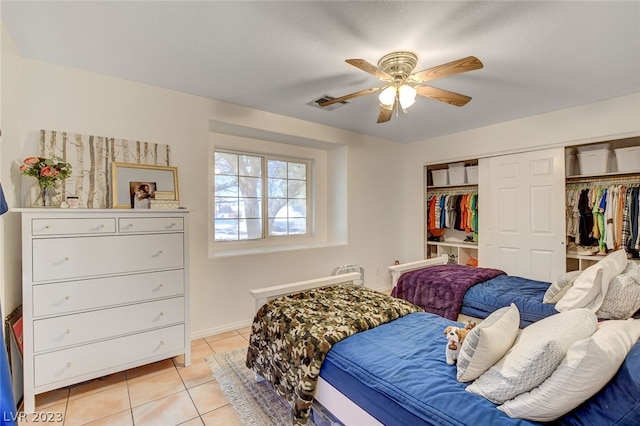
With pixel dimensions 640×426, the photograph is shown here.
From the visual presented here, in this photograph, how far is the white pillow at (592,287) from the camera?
2057 mm

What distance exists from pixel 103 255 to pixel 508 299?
10.6ft

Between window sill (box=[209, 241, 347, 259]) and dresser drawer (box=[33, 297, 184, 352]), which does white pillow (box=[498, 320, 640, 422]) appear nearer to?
dresser drawer (box=[33, 297, 184, 352])

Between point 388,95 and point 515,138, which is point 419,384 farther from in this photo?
point 515,138

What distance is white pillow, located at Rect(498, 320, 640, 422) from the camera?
3.21 ft

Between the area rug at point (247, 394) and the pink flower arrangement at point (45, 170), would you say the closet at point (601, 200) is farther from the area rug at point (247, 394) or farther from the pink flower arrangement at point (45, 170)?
the pink flower arrangement at point (45, 170)

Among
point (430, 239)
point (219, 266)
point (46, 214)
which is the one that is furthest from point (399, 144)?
point (46, 214)

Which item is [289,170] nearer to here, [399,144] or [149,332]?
[399,144]

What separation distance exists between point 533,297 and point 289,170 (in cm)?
311

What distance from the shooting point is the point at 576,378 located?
994 millimetres

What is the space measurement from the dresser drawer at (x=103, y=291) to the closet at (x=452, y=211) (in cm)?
370

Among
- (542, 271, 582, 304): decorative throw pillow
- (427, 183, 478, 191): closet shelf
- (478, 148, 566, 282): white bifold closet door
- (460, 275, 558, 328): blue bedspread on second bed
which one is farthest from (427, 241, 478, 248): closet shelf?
(542, 271, 582, 304): decorative throw pillow

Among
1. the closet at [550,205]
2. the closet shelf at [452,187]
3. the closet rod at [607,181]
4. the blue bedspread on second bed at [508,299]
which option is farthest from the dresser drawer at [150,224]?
the closet rod at [607,181]

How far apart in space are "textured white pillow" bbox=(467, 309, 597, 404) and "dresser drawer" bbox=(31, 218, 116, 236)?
2.41 metres

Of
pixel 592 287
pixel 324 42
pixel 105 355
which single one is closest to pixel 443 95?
pixel 324 42
